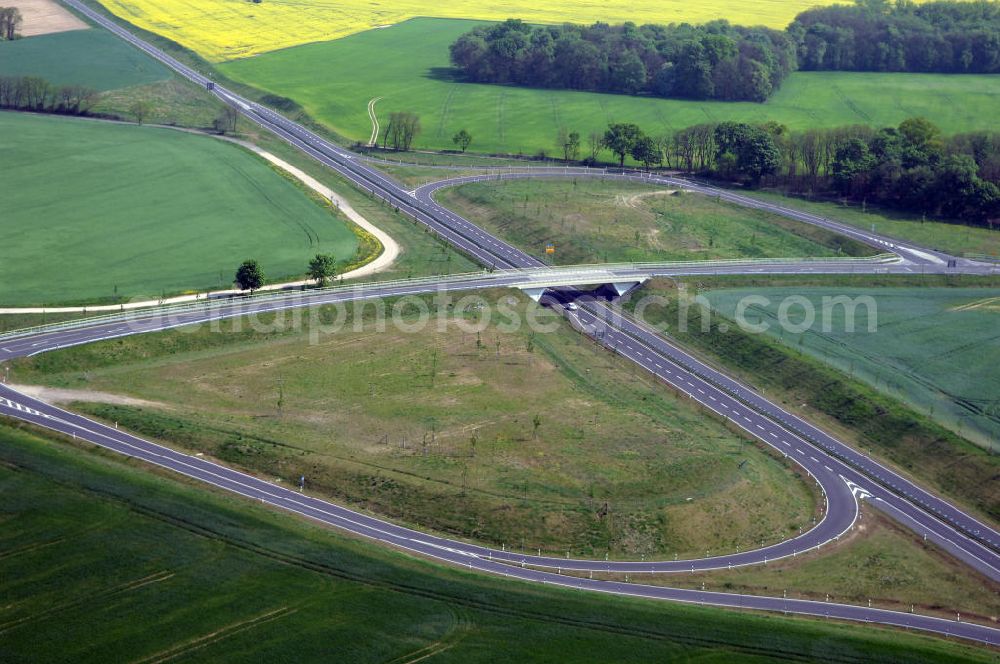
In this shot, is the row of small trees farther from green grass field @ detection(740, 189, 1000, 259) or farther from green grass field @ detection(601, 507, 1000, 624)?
green grass field @ detection(740, 189, 1000, 259)

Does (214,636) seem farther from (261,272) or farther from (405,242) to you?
(405,242)

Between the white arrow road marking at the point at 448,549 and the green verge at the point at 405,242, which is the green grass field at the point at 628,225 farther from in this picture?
the white arrow road marking at the point at 448,549

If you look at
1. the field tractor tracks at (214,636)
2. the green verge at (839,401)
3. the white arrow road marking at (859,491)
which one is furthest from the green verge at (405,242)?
the field tractor tracks at (214,636)

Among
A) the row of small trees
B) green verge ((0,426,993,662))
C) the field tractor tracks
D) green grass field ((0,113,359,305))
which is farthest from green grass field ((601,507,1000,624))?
green grass field ((0,113,359,305))

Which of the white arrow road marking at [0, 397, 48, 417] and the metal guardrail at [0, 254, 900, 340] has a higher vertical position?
the metal guardrail at [0, 254, 900, 340]

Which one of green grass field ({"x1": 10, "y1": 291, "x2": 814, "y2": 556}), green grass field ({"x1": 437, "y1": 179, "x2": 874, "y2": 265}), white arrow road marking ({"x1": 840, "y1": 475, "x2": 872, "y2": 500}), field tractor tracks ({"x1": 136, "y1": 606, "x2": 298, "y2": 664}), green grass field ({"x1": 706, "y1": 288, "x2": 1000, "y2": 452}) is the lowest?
field tractor tracks ({"x1": 136, "y1": 606, "x2": 298, "y2": 664})

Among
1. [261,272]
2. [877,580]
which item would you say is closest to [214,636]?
[877,580]
